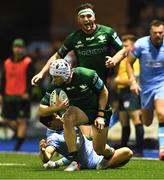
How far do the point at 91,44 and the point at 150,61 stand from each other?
139cm

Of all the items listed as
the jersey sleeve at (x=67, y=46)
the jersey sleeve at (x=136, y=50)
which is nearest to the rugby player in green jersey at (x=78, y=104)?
the jersey sleeve at (x=67, y=46)

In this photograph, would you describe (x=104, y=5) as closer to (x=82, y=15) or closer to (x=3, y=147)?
(x=3, y=147)

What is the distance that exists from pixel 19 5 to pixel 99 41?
14590 mm

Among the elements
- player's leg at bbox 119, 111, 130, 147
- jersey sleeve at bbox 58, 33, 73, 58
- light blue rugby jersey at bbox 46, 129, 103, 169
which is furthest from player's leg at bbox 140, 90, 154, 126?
light blue rugby jersey at bbox 46, 129, 103, 169

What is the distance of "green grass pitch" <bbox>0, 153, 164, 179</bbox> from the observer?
528 inches

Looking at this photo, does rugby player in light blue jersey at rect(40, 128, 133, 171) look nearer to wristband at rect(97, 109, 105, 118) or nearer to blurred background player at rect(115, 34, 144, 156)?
wristband at rect(97, 109, 105, 118)

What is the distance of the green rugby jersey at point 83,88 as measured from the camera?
14.0 metres

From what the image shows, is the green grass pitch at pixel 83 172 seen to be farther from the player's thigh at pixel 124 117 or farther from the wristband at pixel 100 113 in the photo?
the player's thigh at pixel 124 117

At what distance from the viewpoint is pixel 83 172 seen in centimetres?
1403

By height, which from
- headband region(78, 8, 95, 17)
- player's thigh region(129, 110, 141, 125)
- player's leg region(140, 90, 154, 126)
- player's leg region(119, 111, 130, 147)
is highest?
headband region(78, 8, 95, 17)

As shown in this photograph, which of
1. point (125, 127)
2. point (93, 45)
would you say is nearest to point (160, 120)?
point (93, 45)

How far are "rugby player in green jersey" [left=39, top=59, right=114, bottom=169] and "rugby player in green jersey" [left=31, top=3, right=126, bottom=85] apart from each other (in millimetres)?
1410

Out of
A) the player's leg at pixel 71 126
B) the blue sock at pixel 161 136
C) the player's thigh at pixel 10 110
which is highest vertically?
the player's leg at pixel 71 126

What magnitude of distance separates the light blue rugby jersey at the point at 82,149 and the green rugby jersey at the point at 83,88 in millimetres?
463
